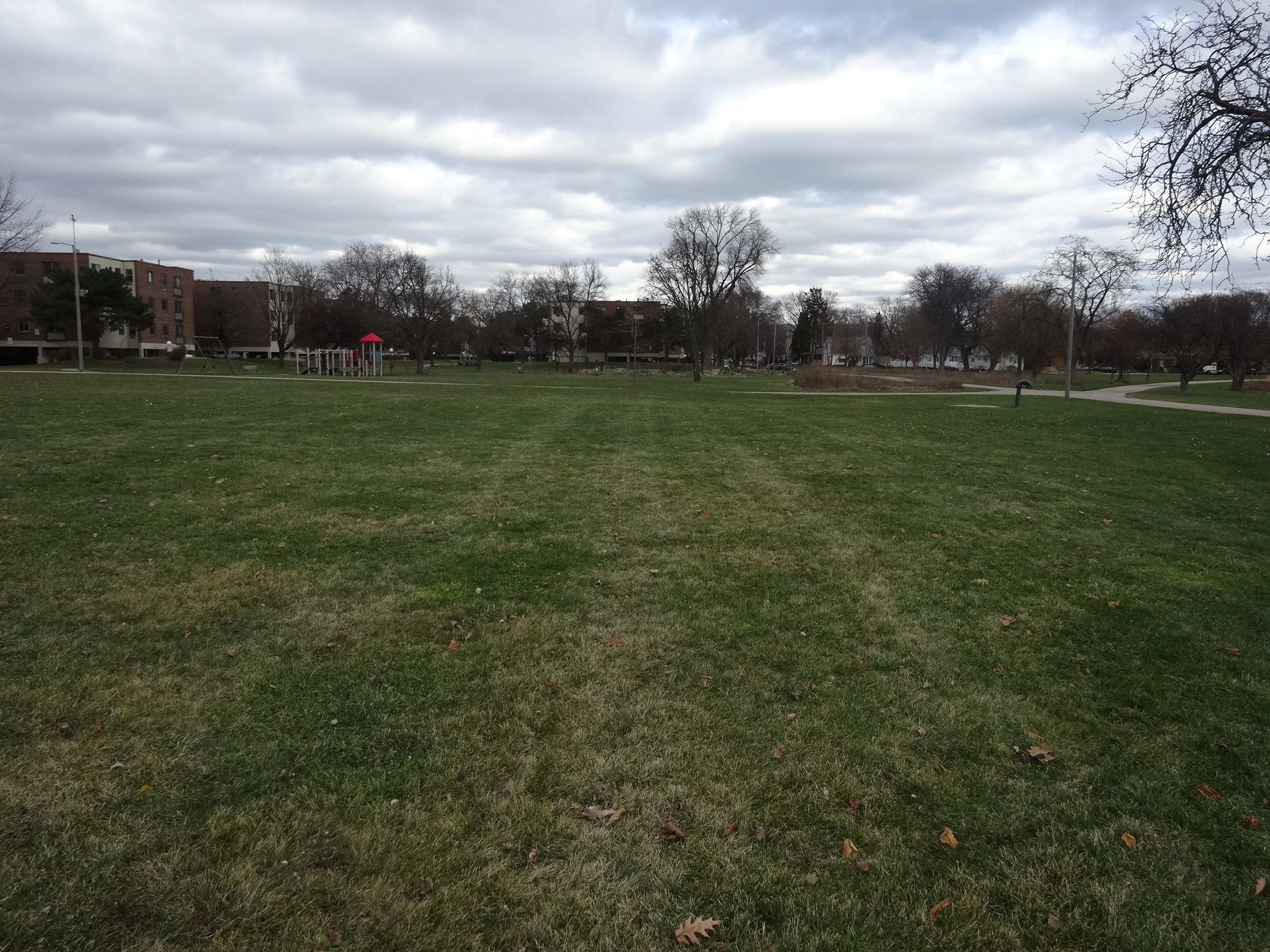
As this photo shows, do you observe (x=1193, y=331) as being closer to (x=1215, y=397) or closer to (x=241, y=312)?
(x=1215, y=397)

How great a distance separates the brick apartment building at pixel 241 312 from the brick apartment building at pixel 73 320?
2788 millimetres

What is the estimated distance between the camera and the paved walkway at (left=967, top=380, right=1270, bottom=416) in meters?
27.9

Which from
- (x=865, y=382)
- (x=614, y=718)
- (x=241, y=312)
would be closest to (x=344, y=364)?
(x=865, y=382)

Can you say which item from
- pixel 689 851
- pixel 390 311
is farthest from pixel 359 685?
pixel 390 311

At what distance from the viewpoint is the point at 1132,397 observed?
1485 inches

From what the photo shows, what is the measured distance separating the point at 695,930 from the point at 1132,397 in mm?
43725

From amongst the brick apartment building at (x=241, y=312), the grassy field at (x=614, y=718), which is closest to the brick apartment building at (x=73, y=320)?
the brick apartment building at (x=241, y=312)

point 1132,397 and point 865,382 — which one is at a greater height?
point 865,382

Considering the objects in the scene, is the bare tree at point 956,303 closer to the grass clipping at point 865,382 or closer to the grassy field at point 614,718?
the grass clipping at point 865,382

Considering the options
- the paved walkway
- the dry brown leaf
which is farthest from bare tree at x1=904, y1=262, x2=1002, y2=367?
the dry brown leaf

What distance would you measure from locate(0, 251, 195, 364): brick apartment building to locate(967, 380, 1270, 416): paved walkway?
62.9 m

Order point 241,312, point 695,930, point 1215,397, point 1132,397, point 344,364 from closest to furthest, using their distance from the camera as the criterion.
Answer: point 695,930
point 1132,397
point 1215,397
point 344,364
point 241,312

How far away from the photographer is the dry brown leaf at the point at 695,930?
2631 millimetres

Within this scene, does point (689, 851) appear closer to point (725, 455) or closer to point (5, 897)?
point (5, 897)
